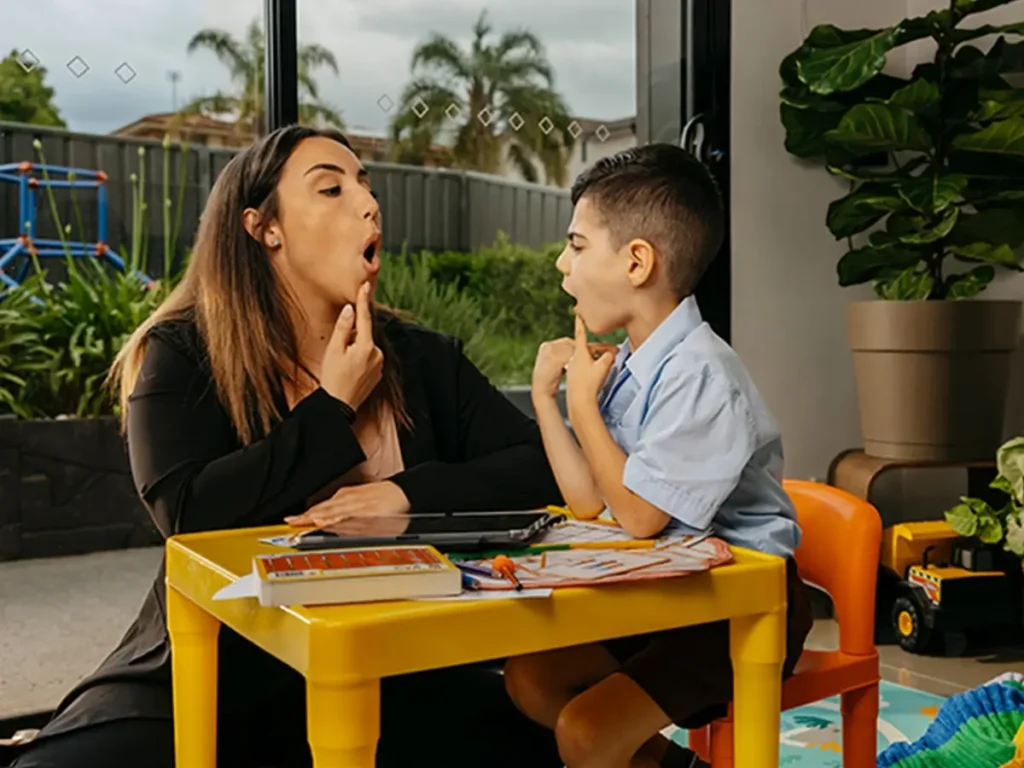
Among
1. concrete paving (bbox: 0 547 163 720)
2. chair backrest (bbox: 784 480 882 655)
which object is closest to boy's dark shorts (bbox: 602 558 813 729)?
chair backrest (bbox: 784 480 882 655)

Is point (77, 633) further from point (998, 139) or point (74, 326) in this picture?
point (998, 139)

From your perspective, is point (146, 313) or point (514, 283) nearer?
point (514, 283)

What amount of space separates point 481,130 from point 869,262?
3.51ft

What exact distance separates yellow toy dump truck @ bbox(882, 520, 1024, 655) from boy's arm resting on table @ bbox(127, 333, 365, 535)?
1.77m

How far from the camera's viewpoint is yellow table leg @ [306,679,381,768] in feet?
2.59

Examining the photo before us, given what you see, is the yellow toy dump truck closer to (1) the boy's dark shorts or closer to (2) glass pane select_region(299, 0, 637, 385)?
(2) glass pane select_region(299, 0, 637, 385)

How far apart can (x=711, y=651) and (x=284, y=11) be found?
148cm

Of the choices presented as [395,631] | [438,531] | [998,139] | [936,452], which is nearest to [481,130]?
[998,139]

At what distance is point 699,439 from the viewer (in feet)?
3.80

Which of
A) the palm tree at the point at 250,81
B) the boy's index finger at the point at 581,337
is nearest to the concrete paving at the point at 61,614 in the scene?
the palm tree at the point at 250,81

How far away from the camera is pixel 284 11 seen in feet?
6.89

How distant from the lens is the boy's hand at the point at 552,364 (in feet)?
4.36

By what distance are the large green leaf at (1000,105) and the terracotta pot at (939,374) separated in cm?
45

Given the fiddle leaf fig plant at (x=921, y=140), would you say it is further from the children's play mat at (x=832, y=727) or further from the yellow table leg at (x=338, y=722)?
the yellow table leg at (x=338, y=722)
